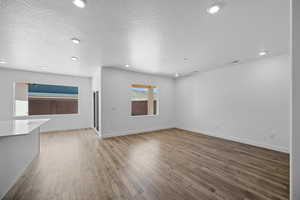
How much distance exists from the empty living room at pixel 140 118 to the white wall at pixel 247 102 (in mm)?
29

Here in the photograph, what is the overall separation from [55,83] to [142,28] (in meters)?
5.43

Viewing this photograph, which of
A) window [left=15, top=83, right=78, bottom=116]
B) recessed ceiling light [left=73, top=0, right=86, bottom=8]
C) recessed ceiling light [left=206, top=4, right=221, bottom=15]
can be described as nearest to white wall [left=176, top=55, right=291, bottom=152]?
recessed ceiling light [left=206, top=4, right=221, bottom=15]

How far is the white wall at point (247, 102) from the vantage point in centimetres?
318

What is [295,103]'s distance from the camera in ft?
3.72

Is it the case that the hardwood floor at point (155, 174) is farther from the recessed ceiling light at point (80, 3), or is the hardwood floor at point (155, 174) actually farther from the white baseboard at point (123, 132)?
the recessed ceiling light at point (80, 3)

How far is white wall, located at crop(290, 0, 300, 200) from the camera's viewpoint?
1.12m

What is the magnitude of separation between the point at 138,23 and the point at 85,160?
312 centimetres

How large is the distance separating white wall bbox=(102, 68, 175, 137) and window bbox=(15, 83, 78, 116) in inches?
105

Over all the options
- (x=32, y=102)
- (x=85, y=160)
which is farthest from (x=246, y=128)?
(x=32, y=102)

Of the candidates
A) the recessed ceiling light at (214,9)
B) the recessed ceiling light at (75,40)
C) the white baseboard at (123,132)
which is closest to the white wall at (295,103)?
the recessed ceiling light at (214,9)

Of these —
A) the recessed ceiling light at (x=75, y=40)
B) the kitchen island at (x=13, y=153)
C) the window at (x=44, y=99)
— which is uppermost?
the recessed ceiling light at (x=75, y=40)

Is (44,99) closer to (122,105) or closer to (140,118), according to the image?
(122,105)

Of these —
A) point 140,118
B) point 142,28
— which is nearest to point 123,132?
point 140,118

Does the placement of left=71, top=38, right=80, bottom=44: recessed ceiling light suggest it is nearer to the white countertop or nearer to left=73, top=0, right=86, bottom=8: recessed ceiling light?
left=73, top=0, right=86, bottom=8: recessed ceiling light
